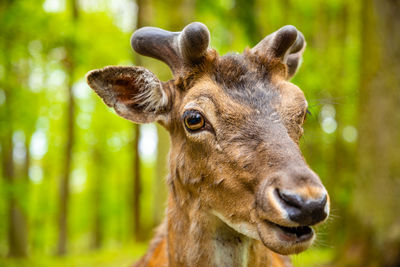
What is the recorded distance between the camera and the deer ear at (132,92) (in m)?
3.69

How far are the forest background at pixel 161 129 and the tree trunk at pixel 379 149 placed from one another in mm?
20

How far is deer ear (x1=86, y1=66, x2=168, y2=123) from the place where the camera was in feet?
12.1

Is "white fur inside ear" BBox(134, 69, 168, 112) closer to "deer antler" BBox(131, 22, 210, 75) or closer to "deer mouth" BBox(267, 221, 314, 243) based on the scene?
"deer antler" BBox(131, 22, 210, 75)

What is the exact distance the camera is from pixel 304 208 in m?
2.46

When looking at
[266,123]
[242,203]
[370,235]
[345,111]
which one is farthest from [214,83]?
[345,111]

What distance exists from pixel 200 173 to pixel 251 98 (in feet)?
2.45

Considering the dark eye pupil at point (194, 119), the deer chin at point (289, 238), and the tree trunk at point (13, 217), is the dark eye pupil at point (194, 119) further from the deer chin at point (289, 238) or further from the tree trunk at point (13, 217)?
the tree trunk at point (13, 217)

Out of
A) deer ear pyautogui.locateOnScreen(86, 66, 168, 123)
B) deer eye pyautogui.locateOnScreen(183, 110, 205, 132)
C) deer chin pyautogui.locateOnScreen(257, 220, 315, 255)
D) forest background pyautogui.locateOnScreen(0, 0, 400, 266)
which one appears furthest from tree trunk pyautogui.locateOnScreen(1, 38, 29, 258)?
deer chin pyautogui.locateOnScreen(257, 220, 315, 255)

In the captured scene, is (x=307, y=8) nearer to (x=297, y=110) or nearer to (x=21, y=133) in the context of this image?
(x=21, y=133)

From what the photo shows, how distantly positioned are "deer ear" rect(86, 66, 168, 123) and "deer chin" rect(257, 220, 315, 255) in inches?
64.2

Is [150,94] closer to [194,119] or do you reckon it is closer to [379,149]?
[194,119]

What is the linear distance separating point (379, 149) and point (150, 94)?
5.71 m

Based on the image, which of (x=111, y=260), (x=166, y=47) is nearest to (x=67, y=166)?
(x=111, y=260)

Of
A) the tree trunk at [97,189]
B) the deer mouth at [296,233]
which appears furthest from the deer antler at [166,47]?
the tree trunk at [97,189]
